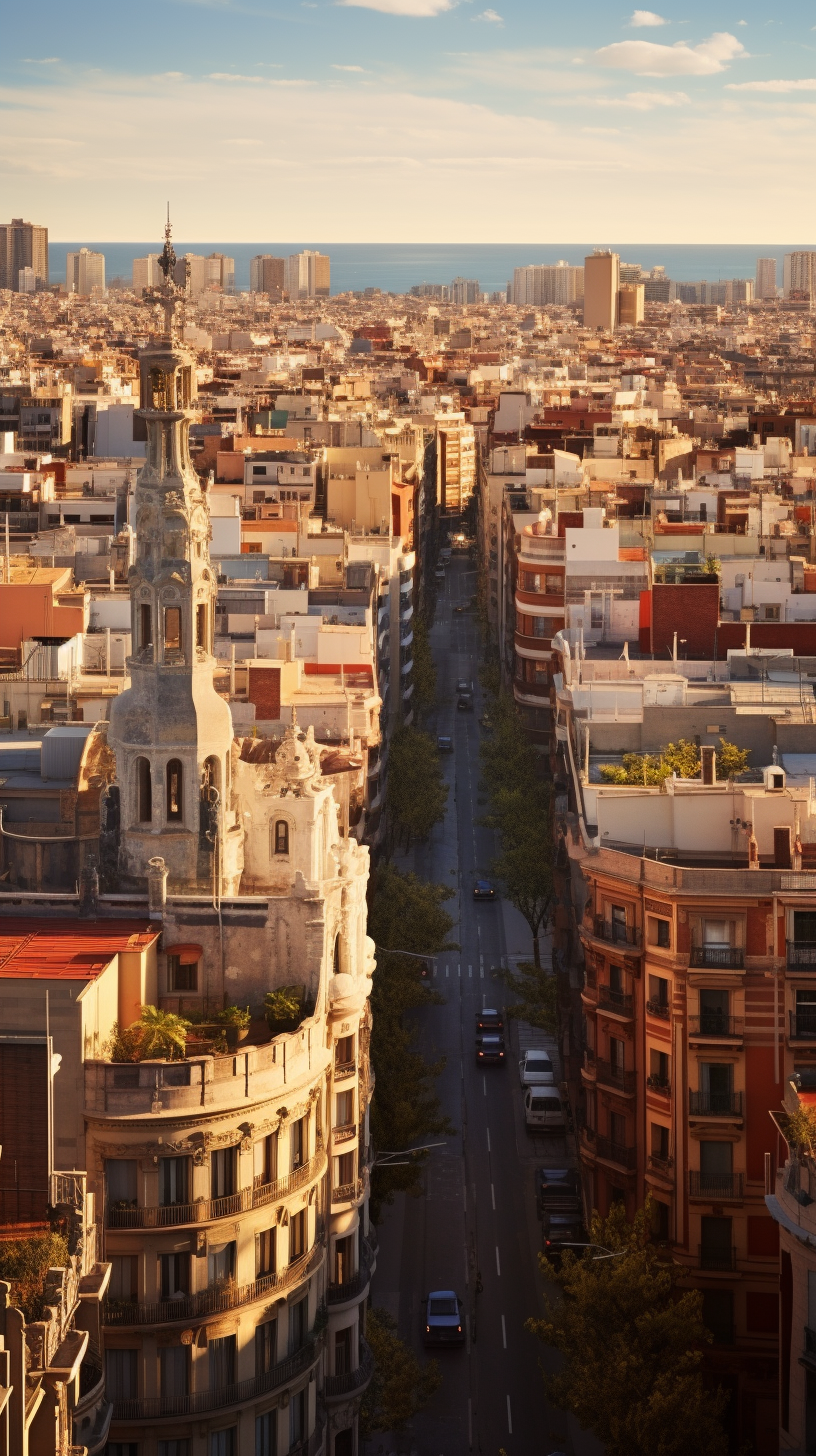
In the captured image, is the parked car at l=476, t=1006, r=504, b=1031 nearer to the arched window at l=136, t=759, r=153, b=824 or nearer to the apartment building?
the apartment building

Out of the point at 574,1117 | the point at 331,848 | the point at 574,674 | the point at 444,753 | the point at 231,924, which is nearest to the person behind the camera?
the point at 231,924

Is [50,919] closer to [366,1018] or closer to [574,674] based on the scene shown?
[366,1018]

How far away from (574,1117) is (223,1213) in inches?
844

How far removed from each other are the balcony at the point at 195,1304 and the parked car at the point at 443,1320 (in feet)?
38.4

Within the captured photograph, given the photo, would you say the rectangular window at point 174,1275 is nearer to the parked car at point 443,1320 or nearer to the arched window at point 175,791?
the arched window at point 175,791

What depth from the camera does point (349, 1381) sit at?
42219 mm

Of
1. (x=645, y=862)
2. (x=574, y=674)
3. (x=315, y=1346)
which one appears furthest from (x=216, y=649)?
(x=315, y=1346)

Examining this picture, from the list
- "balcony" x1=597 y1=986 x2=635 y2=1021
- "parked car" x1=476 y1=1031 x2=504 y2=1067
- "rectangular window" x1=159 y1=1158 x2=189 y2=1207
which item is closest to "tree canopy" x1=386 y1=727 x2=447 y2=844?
"parked car" x1=476 y1=1031 x2=504 y2=1067

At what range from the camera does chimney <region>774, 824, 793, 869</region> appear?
1859 inches

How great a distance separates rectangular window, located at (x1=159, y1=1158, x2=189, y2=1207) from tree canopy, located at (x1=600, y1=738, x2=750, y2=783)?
20.2m

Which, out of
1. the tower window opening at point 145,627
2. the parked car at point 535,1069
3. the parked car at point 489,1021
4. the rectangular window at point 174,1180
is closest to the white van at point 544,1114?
the parked car at point 535,1069

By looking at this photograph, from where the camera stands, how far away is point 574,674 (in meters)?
69.4

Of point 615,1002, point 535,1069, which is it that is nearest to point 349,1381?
point 615,1002

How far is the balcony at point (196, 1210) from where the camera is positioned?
36.8m
